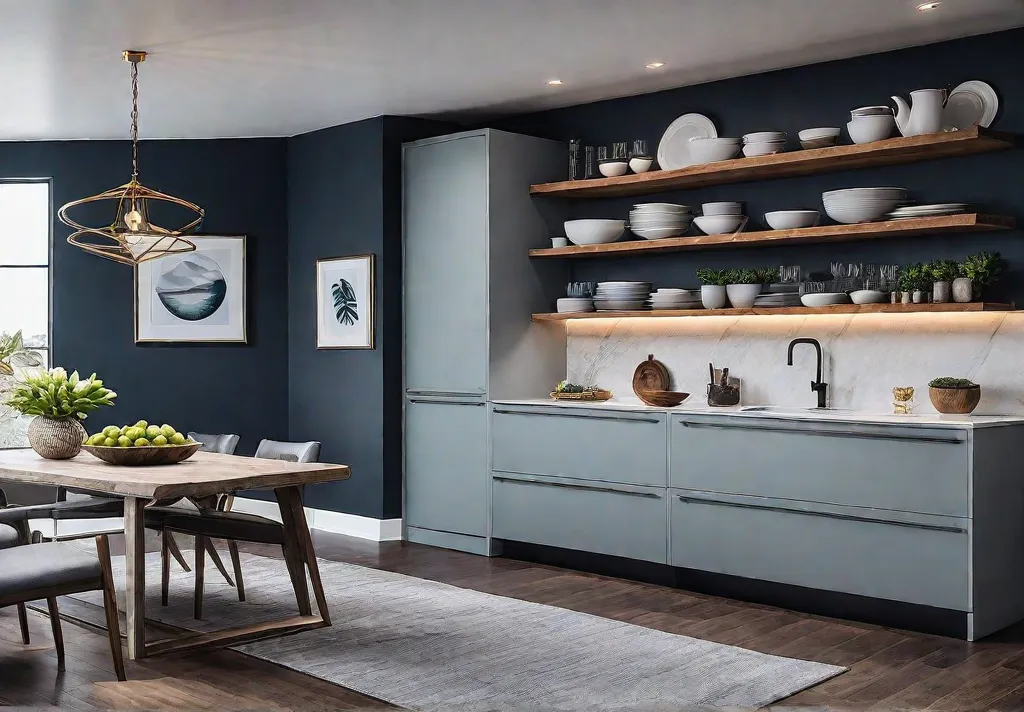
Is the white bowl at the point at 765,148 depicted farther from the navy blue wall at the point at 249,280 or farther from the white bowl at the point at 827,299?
the navy blue wall at the point at 249,280

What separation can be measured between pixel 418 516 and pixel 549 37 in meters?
2.97

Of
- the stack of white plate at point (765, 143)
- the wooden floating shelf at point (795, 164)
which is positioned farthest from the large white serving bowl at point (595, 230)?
the stack of white plate at point (765, 143)

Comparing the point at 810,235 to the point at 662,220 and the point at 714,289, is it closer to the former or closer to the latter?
the point at 714,289

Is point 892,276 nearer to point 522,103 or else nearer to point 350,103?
point 522,103

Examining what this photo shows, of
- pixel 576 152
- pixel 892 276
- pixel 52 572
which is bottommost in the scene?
pixel 52 572

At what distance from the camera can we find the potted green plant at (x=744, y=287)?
544 cm

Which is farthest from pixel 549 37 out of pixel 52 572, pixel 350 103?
pixel 52 572

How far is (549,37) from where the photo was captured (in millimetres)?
5004

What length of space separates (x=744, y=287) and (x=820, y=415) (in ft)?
2.82

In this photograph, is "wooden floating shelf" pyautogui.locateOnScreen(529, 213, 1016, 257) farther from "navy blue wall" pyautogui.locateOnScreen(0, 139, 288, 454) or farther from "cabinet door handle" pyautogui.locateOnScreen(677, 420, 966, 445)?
"navy blue wall" pyautogui.locateOnScreen(0, 139, 288, 454)

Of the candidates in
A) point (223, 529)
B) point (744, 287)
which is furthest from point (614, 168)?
point (223, 529)

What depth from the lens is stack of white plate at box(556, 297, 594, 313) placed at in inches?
242

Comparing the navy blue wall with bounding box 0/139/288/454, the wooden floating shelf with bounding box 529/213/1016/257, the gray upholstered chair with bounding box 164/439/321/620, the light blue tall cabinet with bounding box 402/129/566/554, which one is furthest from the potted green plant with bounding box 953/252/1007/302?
the navy blue wall with bounding box 0/139/288/454

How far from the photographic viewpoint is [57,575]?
3.59 m
